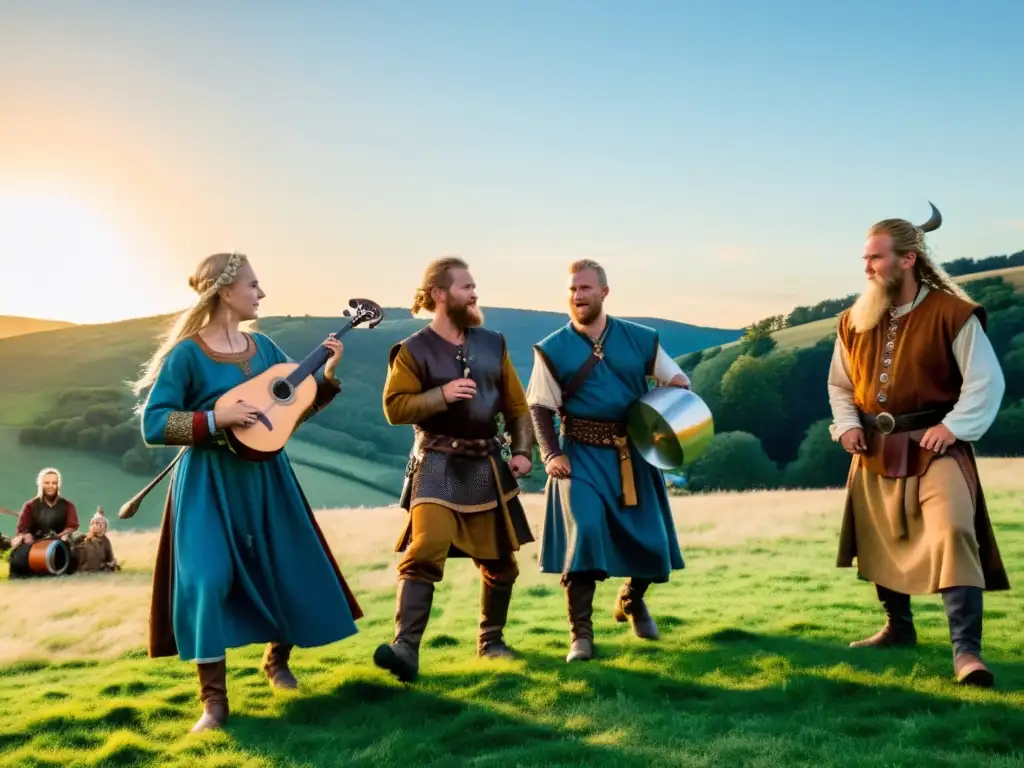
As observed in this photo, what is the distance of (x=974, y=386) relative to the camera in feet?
19.3

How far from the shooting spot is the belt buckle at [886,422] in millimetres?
6164

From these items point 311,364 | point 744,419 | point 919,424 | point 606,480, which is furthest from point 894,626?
point 744,419

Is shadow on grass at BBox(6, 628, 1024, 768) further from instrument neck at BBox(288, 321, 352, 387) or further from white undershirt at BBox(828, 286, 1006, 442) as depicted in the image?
instrument neck at BBox(288, 321, 352, 387)

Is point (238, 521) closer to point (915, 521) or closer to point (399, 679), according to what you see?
point (399, 679)

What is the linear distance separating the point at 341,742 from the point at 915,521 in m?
3.32

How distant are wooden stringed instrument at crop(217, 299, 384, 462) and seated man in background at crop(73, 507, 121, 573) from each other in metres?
9.06

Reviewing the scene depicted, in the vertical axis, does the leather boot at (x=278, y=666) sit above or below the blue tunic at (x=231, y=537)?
below

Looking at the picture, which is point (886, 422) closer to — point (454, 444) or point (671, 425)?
point (671, 425)

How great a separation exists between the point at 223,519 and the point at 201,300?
1.16 meters

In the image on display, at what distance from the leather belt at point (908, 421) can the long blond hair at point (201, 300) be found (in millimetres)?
3604

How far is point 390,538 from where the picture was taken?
46.6 ft

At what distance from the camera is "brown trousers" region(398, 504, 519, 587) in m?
6.24

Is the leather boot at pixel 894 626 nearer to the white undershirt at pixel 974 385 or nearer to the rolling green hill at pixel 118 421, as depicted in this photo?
the white undershirt at pixel 974 385

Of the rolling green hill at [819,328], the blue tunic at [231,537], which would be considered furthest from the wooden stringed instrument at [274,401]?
the rolling green hill at [819,328]
